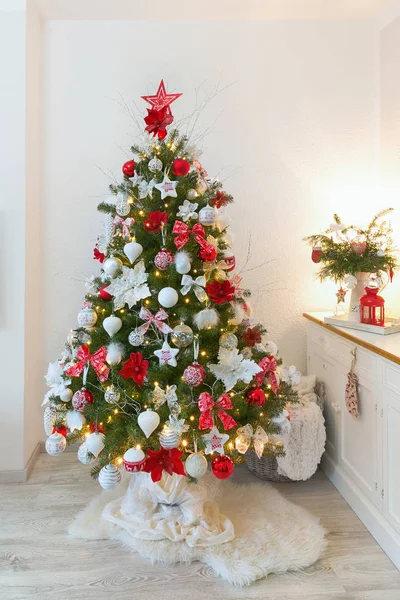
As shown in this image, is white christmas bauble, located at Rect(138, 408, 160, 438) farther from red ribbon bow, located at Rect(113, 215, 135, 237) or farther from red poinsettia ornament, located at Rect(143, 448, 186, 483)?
red ribbon bow, located at Rect(113, 215, 135, 237)

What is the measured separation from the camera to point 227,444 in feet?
6.10

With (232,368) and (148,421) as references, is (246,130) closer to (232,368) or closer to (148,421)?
(232,368)

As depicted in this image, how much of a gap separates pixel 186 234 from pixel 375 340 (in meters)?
1.02

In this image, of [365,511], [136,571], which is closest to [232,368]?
[136,571]

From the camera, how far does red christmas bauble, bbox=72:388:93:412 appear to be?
1.83 meters

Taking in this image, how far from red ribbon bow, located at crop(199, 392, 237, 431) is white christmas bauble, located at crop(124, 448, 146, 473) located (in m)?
0.25

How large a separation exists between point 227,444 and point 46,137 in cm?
218

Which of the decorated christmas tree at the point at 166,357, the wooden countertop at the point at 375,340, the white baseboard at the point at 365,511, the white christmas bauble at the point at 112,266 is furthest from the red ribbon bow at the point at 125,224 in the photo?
the white baseboard at the point at 365,511

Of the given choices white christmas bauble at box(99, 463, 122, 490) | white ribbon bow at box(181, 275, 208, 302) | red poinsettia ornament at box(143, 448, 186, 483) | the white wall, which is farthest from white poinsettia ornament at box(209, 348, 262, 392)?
the white wall

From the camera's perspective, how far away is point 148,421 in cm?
170

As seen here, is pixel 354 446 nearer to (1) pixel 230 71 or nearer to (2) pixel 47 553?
(2) pixel 47 553

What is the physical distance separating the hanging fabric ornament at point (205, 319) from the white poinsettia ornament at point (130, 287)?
218 millimetres

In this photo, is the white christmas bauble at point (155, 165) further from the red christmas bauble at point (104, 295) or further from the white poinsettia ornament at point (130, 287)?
the red christmas bauble at point (104, 295)

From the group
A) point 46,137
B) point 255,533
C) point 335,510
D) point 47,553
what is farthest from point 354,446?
point 46,137
